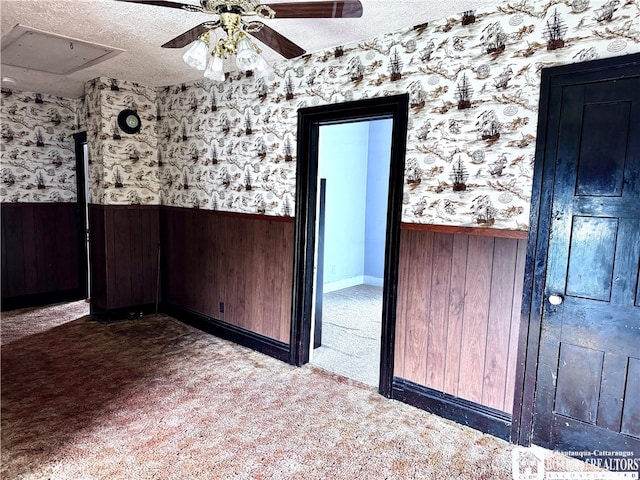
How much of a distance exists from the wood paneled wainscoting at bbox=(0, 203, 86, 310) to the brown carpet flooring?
4.82 feet

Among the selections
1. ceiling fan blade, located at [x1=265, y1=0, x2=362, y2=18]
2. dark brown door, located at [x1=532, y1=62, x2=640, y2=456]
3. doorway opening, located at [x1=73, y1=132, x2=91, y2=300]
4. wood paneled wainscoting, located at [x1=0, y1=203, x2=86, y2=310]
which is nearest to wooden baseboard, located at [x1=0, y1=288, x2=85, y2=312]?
wood paneled wainscoting, located at [x1=0, y1=203, x2=86, y2=310]

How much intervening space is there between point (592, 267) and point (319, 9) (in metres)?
1.90

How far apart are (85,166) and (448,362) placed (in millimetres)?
5009

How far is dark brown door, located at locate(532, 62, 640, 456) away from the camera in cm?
207

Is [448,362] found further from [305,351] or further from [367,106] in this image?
[367,106]

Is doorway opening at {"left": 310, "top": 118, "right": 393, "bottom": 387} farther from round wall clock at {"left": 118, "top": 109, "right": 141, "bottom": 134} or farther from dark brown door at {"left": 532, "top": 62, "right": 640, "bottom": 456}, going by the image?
dark brown door at {"left": 532, "top": 62, "right": 640, "bottom": 456}

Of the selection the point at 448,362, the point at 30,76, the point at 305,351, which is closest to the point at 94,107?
the point at 30,76

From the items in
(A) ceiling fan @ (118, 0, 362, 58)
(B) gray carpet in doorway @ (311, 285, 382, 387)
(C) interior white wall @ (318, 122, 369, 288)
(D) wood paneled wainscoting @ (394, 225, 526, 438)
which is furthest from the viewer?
(C) interior white wall @ (318, 122, 369, 288)

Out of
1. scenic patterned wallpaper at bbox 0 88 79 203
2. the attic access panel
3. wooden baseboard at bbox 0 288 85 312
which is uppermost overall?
the attic access panel

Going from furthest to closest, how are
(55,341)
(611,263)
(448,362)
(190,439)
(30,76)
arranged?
(30,76) → (55,341) → (448,362) → (190,439) → (611,263)

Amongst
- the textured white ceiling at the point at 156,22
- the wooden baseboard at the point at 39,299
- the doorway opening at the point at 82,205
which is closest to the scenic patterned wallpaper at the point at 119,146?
the doorway opening at the point at 82,205

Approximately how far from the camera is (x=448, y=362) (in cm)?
272

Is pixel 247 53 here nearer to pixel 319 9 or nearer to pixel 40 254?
pixel 319 9

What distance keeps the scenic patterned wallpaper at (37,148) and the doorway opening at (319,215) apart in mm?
3599
